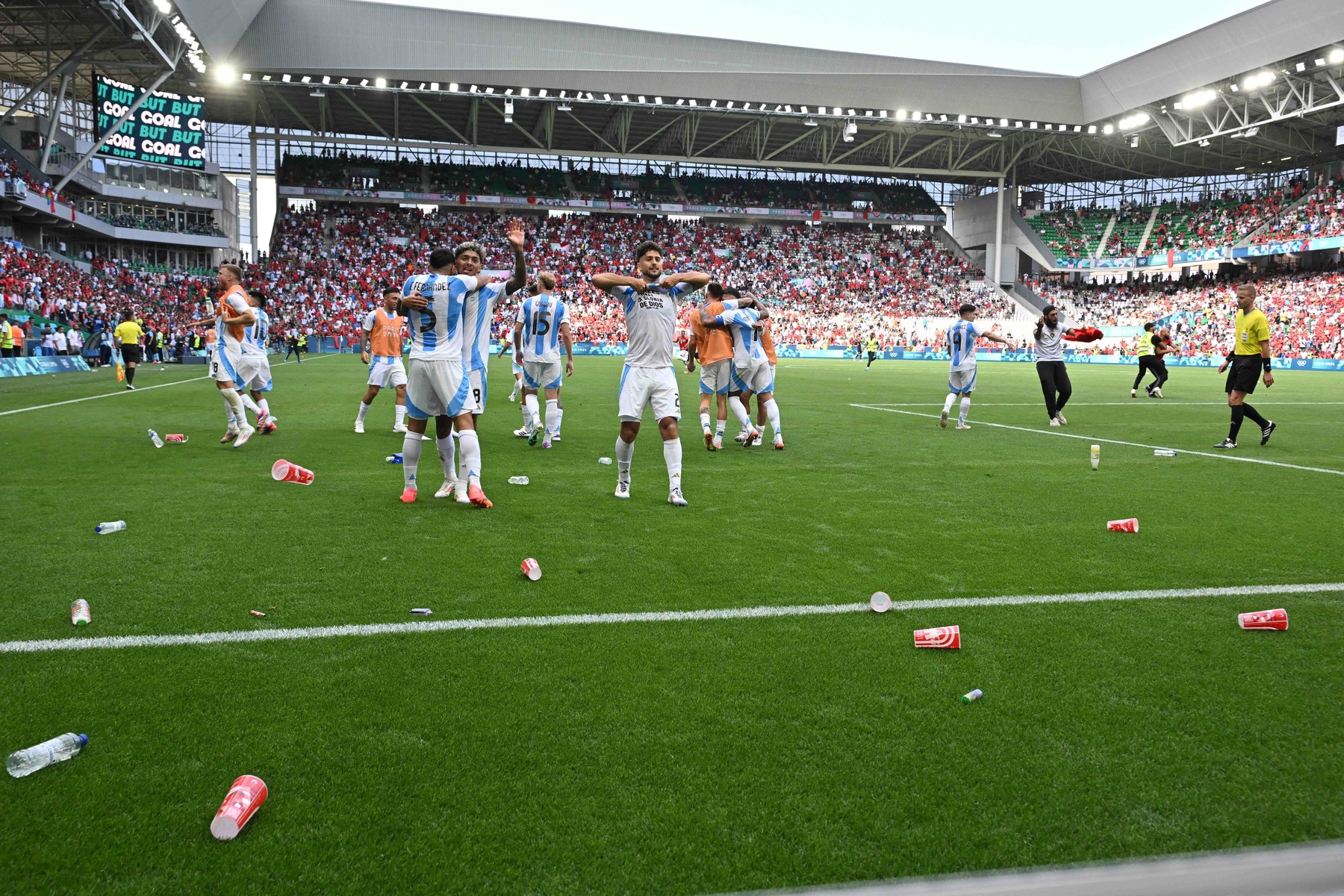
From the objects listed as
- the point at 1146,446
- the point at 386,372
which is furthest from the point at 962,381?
the point at 386,372

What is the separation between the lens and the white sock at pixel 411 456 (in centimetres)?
750

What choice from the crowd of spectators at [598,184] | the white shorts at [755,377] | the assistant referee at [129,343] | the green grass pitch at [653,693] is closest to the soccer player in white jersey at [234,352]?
the green grass pitch at [653,693]

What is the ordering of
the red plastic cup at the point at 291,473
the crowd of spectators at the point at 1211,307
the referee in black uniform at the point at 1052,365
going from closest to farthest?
the red plastic cup at the point at 291,473
the referee in black uniform at the point at 1052,365
the crowd of spectators at the point at 1211,307

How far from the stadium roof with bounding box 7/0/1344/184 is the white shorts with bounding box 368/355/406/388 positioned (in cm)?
3110

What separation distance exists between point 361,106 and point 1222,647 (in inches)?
2275

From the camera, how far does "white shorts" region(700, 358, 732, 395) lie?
1154cm

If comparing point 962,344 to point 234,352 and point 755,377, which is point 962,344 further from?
point 234,352

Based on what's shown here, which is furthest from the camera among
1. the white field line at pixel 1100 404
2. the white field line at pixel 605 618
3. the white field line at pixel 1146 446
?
the white field line at pixel 1100 404

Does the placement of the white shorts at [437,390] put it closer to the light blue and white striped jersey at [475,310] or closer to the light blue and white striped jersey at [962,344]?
the light blue and white striped jersey at [475,310]

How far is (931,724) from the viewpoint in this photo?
3.33 meters

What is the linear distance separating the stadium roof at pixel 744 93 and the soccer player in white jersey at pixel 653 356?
36320 mm

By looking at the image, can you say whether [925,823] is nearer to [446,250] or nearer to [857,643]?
[857,643]

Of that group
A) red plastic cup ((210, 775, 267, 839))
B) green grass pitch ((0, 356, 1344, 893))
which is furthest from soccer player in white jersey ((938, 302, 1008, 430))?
red plastic cup ((210, 775, 267, 839))

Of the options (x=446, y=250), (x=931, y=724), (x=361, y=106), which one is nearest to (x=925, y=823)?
(x=931, y=724)
